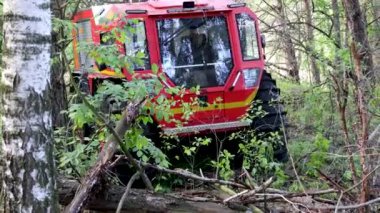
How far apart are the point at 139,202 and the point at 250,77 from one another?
3.15 m

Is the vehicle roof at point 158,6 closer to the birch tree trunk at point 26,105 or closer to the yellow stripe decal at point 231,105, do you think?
the yellow stripe decal at point 231,105

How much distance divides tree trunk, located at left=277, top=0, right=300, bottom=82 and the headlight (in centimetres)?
217

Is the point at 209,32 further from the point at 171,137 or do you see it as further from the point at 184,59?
the point at 171,137

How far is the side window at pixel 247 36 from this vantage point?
707 centimetres

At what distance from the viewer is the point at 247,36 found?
7160 millimetres

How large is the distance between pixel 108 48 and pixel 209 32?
2.71m

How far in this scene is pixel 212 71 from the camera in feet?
22.9

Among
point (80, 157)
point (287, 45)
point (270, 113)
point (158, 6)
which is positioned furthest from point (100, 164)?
point (287, 45)

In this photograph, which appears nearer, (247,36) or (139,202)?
(139,202)

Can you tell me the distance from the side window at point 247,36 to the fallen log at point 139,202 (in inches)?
121

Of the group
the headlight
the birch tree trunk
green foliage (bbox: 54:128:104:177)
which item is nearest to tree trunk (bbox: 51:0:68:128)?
green foliage (bbox: 54:128:104:177)

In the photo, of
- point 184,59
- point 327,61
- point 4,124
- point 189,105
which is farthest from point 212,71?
point 4,124

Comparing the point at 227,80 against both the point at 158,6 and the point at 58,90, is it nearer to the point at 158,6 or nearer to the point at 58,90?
the point at 158,6

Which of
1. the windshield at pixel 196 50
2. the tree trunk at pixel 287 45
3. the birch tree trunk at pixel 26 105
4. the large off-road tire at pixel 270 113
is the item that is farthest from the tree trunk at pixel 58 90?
the tree trunk at pixel 287 45
